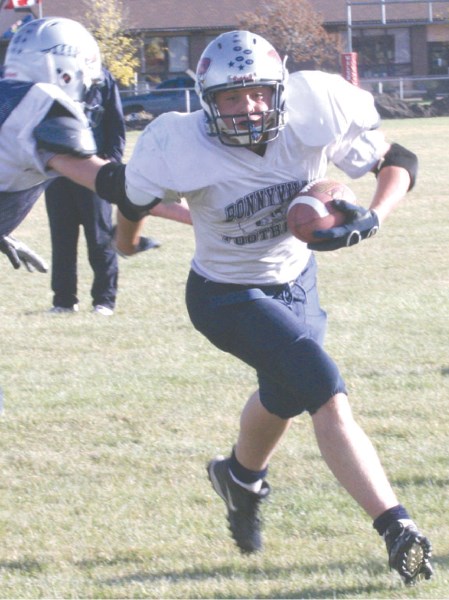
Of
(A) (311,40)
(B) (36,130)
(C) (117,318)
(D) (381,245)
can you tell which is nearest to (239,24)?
(A) (311,40)

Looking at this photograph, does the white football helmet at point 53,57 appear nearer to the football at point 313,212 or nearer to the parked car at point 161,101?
the football at point 313,212

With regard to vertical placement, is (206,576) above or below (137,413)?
above

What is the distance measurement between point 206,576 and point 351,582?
Answer: 438 mm

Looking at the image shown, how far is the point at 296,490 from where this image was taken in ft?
13.6

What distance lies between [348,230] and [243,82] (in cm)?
55

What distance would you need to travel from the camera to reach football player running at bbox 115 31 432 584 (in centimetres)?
324

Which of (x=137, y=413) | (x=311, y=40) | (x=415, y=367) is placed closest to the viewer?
(x=137, y=413)

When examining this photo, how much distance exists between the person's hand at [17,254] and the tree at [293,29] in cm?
3383

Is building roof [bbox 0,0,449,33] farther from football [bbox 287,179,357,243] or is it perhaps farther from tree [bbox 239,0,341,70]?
football [bbox 287,179,357,243]

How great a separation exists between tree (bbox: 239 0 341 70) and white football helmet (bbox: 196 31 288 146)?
3564 centimetres

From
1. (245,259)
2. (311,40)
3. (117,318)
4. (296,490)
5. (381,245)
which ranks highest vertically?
(245,259)

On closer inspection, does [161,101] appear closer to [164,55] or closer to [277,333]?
[164,55]

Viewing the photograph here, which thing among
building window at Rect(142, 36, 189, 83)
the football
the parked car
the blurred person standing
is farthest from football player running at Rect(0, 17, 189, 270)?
building window at Rect(142, 36, 189, 83)

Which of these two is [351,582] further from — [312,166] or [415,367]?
[415,367]
